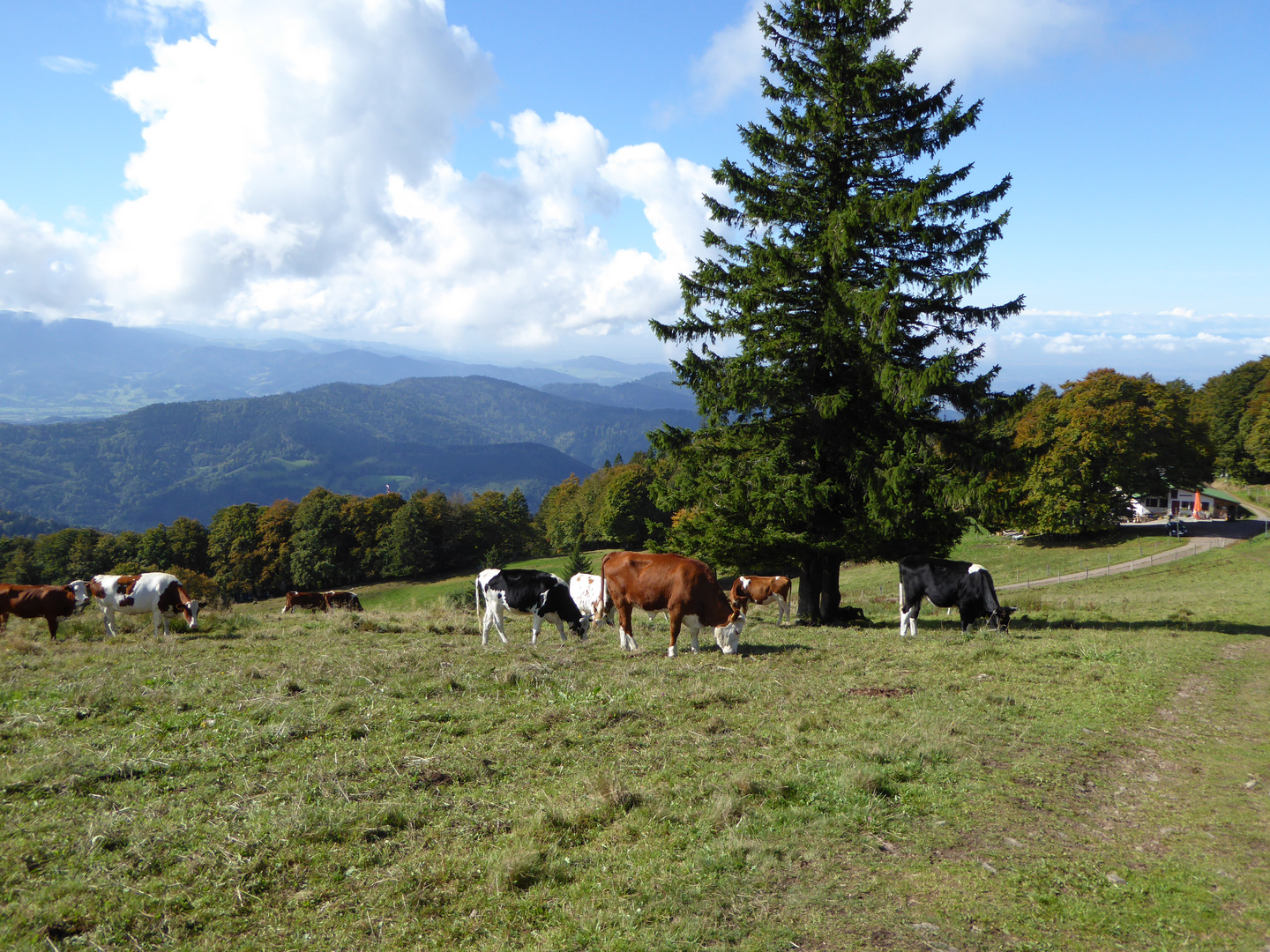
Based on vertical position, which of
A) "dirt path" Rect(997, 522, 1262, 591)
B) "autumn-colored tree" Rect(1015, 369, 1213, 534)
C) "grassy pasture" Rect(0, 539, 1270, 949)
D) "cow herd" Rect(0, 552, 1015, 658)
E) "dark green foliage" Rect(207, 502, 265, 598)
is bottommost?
"dark green foliage" Rect(207, 502, 265, 598)

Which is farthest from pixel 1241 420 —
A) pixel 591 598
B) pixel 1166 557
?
pixel 591 598

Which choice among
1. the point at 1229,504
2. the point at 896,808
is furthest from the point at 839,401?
the point at 1229,504

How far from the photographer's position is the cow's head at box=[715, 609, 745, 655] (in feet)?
43.7

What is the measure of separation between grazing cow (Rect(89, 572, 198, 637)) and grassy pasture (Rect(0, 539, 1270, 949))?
456 cm

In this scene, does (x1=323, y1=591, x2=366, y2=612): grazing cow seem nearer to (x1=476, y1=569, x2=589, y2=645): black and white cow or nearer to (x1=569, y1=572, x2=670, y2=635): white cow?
(x1=569, y1=572, x2=670, y2=635): white cow

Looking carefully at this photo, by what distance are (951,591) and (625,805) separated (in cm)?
1315

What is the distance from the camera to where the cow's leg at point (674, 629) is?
13266 mm

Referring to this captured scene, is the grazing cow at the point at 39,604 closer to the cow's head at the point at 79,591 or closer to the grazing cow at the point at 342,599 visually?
the cow's head at the point at 79,591

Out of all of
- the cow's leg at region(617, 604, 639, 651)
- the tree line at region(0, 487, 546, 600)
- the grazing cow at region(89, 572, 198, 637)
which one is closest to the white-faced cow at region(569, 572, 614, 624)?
the cow's leg at region(617, 604, 639, 651)

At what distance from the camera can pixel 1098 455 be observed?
50031 mm

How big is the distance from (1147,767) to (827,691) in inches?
158

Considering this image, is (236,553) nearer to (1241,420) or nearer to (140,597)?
(140,597)

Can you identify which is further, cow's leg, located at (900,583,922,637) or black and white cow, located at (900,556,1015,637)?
cow's leg, located at (900,583,922,637)

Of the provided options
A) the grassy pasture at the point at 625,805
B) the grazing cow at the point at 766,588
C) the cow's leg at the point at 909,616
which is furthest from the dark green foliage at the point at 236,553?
the cow's leg at the point at 909,616
